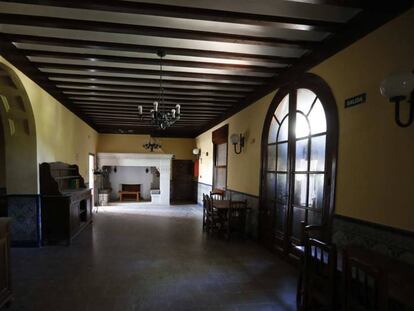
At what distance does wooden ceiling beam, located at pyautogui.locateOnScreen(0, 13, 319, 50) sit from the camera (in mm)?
2699

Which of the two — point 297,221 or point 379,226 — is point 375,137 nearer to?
point 379,226

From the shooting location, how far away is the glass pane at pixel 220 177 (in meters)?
7.02

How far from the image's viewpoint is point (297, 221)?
3.80 m

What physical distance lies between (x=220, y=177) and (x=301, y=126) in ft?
12.8

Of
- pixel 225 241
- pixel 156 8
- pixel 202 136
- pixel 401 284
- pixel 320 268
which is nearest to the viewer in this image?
pixel 401 284

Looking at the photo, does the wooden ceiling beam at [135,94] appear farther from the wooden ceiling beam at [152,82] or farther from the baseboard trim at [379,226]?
the baseboard trim at [379,226]

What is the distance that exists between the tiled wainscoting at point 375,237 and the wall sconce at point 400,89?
2.99ft

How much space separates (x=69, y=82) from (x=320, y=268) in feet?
15.8

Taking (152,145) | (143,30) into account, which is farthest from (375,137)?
(152,145)

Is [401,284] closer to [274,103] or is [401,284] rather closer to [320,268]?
[320,268]

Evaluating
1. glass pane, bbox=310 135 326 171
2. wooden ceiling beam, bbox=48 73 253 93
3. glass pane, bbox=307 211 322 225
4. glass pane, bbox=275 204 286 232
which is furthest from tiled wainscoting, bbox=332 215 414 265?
wooden ceiling beam, bbox=48 73 253 93

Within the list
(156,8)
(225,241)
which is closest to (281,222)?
(225,241)

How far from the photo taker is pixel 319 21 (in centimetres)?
274

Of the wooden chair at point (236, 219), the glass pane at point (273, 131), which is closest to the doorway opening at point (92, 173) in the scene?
the wooden chair at point (236, 219)
